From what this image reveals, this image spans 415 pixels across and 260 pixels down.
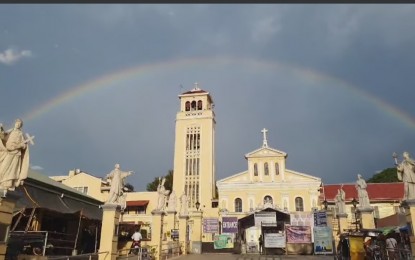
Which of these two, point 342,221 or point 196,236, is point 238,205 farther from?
point 342,221

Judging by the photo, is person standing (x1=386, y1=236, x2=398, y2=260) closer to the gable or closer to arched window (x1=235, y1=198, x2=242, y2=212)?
arched window (x1=235, y1=198, x2=242, y2=212)

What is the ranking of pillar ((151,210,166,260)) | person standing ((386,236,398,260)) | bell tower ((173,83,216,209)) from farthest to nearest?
1. bell tower ((173,83,216,209))
2. pillar ((151,210,166,260))
3. person standing ((386,236,398,260))

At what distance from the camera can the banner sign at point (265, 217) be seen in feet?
85.4

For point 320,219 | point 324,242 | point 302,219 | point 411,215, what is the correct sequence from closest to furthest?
point 411,215
point 324,242
point 320,219
point 302,219

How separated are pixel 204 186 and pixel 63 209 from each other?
3358 centimetres

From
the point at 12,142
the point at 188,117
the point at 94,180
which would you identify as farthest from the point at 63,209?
the point at 188,117

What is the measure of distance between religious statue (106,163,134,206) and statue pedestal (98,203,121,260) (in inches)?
13.1

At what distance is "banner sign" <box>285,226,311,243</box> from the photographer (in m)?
24.0

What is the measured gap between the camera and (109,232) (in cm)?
1172

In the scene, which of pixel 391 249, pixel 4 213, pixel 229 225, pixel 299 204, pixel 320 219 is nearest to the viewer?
pixel 4 213

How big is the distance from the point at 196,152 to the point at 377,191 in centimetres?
2644

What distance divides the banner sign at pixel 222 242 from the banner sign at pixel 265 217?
266 cm

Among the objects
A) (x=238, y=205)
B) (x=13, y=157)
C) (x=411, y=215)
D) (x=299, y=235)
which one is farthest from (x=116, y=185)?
(x=238, y=205)

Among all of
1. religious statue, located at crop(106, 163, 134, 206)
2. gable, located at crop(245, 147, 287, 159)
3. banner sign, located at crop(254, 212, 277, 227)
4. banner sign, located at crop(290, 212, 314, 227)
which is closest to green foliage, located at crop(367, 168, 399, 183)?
gable, located at crop(245, 147, 287, 159)
